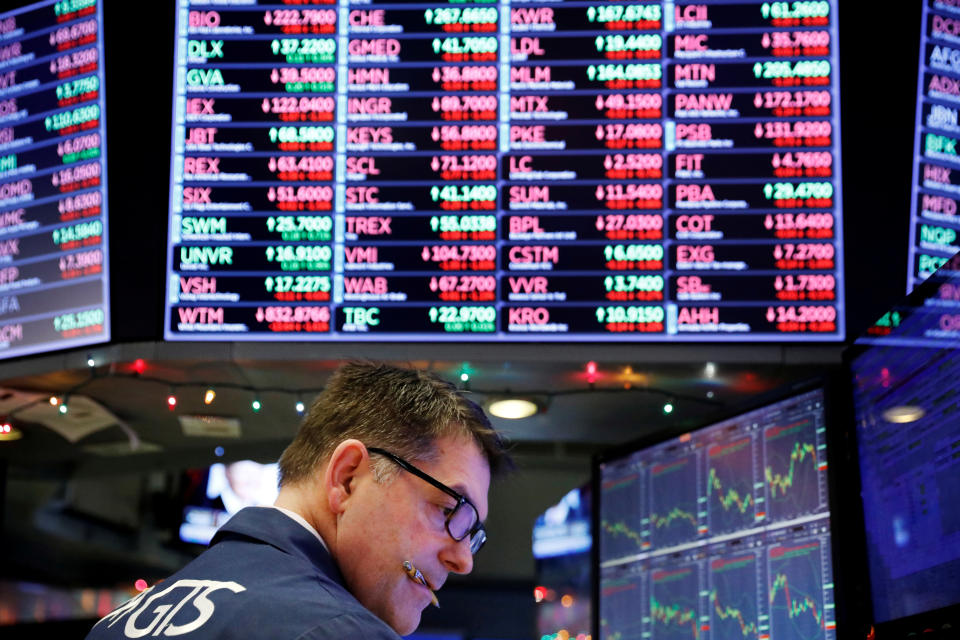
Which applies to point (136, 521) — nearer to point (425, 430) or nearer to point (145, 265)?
point (145, 265)

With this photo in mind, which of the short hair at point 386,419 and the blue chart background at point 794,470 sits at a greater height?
the short hair at point 386,419

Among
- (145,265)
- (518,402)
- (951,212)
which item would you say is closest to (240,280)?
(145,265)

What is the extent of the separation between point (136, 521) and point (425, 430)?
14.0 feet

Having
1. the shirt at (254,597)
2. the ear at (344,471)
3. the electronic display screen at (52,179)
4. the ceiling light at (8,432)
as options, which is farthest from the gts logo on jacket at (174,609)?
the ceiling light at (8,432)

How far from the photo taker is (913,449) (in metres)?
1.73

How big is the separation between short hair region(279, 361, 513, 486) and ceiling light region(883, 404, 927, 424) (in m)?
0.76

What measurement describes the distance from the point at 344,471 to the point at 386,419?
0.26ft

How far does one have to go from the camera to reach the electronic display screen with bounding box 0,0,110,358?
318 centimetres

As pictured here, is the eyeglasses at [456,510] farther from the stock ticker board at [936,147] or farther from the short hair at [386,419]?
the stock ticker board at [936,147]

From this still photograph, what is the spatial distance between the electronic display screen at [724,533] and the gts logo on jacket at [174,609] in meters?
1.22

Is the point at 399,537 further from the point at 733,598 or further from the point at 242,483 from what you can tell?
the point at 242,483

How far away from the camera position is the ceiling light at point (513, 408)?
365cm

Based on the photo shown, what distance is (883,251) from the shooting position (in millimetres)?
2881

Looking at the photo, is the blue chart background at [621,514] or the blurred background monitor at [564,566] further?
the blurred background monitor at [564,566]
